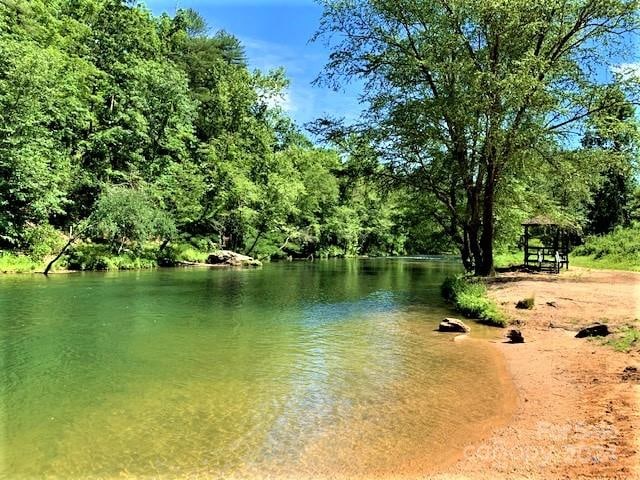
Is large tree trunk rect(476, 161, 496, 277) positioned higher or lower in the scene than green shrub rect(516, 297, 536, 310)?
higher

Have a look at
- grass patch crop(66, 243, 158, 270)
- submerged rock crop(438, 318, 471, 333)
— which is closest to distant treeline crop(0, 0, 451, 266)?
grass patch crop(66, 243, 158, 270)

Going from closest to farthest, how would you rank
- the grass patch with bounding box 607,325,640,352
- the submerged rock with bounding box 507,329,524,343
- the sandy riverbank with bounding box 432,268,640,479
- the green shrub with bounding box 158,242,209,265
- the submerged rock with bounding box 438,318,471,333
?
1. the sandy riverbank with bounding box 432,268,640,479
2. the grass patch with bounding box 607,325,640,352
3. the submerged rock with bounding box 507,329,524,343
4. the submerged rock with bounding box 438,318,471,333
5. the green shrub with bounding box 158,242,209,265

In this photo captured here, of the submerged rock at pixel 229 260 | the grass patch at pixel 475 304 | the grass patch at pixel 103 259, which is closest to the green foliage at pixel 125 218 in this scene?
the grass patch at pixel 103 259

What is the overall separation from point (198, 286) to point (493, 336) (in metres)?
16.2

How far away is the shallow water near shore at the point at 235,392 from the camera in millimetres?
6113

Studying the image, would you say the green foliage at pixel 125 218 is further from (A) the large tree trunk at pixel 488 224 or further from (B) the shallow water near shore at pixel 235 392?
(A) the large tree trunk at pixel 488 224

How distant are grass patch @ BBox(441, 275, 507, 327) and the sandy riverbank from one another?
676 millimetres

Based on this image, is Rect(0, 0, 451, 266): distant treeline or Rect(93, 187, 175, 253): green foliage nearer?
Rect(0, 0, 451, 266): distant treeline

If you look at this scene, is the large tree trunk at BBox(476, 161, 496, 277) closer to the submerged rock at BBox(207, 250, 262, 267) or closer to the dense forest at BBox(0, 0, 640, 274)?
the dense forest at BBox(0, 0, 640, 274)

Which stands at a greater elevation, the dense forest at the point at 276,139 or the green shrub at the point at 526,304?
the dense forest at the point at 276,139

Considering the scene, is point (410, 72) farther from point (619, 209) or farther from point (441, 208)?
point (619, 209)

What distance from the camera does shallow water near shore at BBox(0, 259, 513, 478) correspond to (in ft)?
20.1

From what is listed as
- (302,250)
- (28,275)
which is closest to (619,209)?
(302,250)

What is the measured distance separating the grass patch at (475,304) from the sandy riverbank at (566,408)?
2.22 ft
